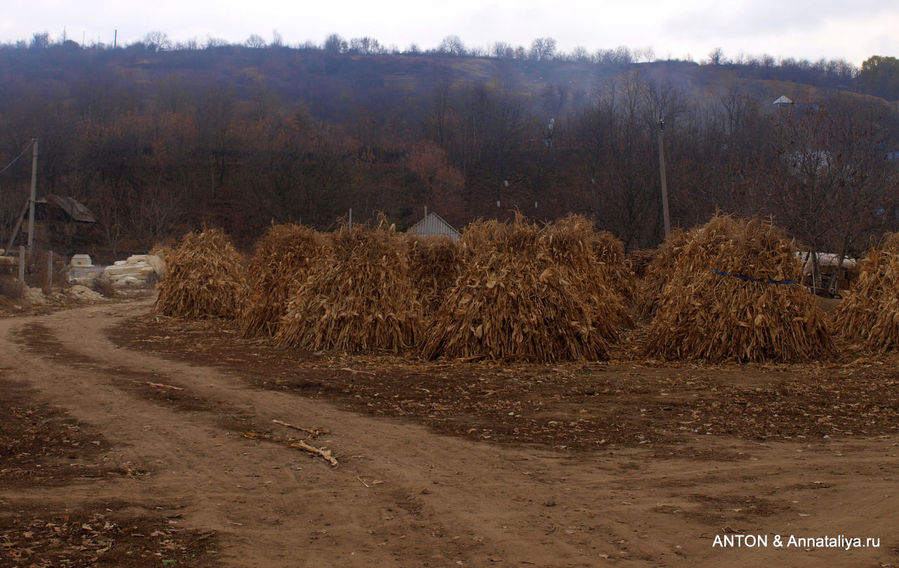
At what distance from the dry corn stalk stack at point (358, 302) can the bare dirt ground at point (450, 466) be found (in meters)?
2.20

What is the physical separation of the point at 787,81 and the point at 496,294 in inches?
3519

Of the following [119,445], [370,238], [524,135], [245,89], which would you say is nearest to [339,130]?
Answer: [524,135]

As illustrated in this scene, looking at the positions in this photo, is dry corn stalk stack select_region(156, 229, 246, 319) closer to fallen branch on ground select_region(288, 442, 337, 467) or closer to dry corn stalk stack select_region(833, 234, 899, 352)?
fallen branch on ground select_region(288, 442, 337, 467)

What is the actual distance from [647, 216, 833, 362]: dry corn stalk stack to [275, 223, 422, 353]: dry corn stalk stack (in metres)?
4.12

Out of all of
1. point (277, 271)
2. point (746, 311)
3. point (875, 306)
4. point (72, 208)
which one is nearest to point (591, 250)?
point (746, 311)

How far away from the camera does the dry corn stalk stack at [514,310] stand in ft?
37.5

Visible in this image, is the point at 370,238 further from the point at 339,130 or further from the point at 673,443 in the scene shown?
the point at 339,130

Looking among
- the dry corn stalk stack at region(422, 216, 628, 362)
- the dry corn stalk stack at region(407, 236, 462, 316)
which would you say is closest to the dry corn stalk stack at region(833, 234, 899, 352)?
the dry corn stalk stack at region(422, 216, 628, 362)

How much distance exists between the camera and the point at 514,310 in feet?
37.9

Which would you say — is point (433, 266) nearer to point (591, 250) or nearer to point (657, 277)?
point (591, 250)

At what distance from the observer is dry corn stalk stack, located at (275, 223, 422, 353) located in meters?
12.7

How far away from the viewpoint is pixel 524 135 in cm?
7156

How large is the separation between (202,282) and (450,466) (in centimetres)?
1427

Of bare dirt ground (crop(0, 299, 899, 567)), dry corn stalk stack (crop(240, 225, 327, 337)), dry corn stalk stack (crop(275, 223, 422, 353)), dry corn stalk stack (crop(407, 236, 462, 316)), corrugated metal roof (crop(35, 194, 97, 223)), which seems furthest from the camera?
corrugated metal roof (crop(35, 194, 97, 223))
